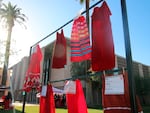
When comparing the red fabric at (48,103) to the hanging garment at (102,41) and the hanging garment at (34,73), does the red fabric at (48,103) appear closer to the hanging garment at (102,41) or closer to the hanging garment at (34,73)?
the hanging garment at (34,73)

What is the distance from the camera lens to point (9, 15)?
20.5 m

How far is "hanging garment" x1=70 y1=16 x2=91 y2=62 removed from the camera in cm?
319

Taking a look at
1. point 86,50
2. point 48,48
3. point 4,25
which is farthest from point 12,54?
point 86,50

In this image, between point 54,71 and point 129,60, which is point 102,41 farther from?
point 54,71

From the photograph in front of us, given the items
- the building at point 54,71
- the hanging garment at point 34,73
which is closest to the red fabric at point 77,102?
the hanging garment at point 34,73

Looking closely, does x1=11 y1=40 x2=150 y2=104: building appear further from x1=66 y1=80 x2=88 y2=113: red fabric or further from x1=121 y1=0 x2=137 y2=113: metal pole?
x1=121 y1=0 x2=137 y2=113: metal pole

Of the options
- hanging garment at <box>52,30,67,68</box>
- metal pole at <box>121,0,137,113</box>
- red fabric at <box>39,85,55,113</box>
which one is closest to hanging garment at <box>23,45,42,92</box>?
red fabric at <box>39,85,55,113</box>

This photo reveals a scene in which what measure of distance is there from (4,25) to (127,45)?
66.5 ft

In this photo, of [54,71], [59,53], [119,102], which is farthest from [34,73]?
[54,71]

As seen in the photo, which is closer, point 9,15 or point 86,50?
point 86,50

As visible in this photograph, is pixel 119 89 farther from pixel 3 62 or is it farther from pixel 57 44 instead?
pixel 3 62

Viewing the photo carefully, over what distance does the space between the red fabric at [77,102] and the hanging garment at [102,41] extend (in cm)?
A: 65

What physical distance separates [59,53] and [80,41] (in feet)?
2.34

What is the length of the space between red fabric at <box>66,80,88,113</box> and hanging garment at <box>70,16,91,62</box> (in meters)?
0.47
